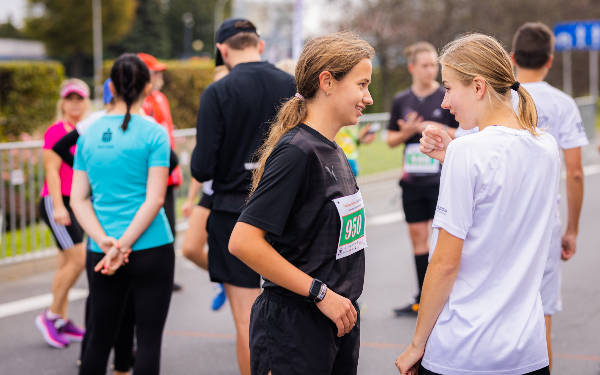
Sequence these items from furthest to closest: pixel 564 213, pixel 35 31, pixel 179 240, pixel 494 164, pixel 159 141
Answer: pixel 35 31 → pixel 564 213 → pixel 179 240 → pixel 159 141 → pixel 494 164

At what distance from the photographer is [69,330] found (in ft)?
18.9

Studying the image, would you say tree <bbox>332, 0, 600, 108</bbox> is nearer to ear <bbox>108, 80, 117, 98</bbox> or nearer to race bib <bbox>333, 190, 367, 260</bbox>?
ear <bbox>108, 80, 117, 98</bbox>

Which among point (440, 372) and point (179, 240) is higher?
point (440, 372)

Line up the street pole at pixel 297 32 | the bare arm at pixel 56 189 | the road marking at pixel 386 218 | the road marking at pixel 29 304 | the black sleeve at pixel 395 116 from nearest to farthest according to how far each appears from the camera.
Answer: the bare arm at pixel 56 189, the black sleeve at pixel 395 116, the road marking at pixel 29 304, the road marking at pixel 386 218, the street pole at pixel 297 32

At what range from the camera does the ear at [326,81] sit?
2578 millimetres

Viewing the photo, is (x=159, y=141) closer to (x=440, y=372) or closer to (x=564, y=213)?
(x=440, y=372)

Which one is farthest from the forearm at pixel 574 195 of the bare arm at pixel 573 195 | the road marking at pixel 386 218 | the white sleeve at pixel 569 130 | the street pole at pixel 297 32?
the street pole at pixel 297 32

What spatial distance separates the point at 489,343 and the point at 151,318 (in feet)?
6.21

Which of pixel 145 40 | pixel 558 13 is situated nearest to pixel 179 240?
pixel 558 13

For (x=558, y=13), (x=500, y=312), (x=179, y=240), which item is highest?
(x=558, y=13)

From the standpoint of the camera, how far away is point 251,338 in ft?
8.70

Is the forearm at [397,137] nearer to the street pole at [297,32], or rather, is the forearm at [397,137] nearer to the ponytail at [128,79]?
the ponytail at [128,79]

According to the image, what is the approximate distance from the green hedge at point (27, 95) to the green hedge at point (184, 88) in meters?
6.13

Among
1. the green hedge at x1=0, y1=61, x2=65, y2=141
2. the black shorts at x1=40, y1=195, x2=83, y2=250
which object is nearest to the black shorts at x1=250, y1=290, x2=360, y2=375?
the black shorts at x1=40, y1=195, x2=83, y2=250
